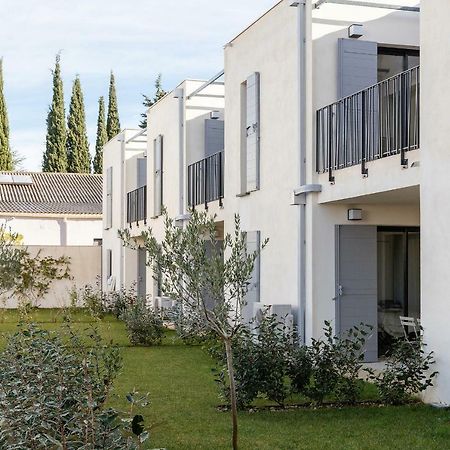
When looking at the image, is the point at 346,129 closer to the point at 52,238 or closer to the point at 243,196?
the point at 243,196

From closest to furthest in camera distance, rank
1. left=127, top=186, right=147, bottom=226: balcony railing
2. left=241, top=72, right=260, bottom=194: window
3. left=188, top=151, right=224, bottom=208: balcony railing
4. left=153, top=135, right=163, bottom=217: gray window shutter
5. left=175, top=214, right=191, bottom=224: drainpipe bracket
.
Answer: left=241, top=72, right=260, bottom=194: window < left=188, top=151, right=224, bottom=208: balcony railing < left=175, top=214, right=191, bottom=224: drainpipe bracket < left=153, top=135, right=163, bottom=217: gray window shutter < left=127, top=186, right=147, bottom=226: balcony railing

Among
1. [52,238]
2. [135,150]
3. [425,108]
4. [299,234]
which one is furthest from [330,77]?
[52,238]

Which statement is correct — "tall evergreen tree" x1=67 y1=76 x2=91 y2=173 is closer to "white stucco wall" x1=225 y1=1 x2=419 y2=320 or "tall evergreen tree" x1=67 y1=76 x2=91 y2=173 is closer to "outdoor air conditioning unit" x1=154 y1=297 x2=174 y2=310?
"outdoor air conditioning unit" x1=154 y1=297 x2=174 y2=310

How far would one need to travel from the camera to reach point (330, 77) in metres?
12.8

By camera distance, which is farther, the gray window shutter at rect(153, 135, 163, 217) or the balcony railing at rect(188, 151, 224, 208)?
the gray window shutter at rect(153, 135, 163, 217)

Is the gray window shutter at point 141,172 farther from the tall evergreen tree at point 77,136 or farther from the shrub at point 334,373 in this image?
the tall evergreen tree at point 77,136

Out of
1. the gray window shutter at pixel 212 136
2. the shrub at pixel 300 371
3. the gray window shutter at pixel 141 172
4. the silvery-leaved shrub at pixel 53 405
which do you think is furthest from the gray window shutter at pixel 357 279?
the gray window shutter at pixel 141 172

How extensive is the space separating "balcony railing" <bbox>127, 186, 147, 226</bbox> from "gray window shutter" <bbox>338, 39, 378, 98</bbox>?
11875 mm

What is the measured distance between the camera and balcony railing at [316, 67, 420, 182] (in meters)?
10.7

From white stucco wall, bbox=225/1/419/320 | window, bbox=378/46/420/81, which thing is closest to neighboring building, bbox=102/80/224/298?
white stucco wall, bbox=225/1/419/320

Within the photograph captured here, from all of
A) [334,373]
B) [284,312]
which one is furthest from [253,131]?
[334,373]

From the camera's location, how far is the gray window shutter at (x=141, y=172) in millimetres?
27047

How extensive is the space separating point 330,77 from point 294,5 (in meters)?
1.17

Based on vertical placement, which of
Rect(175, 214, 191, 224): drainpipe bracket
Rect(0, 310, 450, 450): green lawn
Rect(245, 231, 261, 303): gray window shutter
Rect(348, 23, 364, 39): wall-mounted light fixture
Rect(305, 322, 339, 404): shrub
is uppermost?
Rect(348, 23, 364, 39): wall-mounted light fixture
